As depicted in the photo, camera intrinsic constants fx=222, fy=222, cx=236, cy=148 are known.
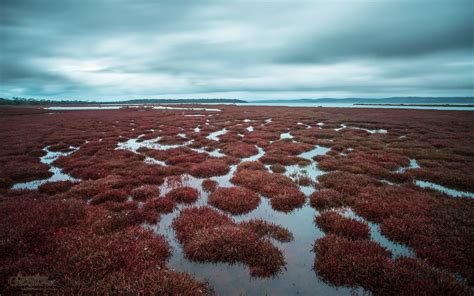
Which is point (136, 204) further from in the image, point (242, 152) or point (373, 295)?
point (242, 152)

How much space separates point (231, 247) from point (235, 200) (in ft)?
11.9

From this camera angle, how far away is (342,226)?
8.00 meters

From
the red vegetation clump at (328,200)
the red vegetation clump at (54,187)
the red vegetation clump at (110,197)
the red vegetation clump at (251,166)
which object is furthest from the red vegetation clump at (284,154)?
the red vegetation clump at (54,187)

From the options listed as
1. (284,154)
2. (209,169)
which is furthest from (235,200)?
(284,154)

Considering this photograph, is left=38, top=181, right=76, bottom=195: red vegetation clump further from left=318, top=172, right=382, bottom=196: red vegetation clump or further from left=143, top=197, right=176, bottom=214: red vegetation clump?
left=318, top=172, right=382, bottom=196: red vegetation clump

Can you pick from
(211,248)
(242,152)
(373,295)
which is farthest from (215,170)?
(373,295)

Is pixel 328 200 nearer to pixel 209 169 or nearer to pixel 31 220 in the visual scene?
pixel 209 169

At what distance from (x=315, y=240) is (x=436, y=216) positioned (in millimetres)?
5206

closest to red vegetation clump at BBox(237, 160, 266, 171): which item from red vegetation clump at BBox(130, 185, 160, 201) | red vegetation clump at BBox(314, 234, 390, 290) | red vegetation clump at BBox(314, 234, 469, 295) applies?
red vegetation clump at BBox(130, 185, 160, 201)

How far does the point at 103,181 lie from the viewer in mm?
12906

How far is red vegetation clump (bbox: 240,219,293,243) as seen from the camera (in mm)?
7629

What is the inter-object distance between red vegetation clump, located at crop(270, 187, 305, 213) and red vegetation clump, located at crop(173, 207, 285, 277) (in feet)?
9.34

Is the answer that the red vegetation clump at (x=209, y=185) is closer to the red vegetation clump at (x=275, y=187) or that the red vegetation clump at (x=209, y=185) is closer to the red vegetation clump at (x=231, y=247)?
the red vegetation clump at (x=275, y=187)

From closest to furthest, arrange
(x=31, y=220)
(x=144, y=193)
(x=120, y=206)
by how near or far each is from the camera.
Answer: (x=31, y=220) → (x=120, y=206) → (x=144, y=193)
